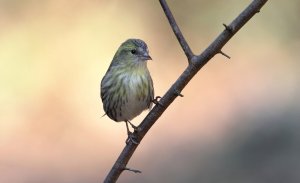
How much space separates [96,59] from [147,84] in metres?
6.22

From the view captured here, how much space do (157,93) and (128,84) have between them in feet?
18.6

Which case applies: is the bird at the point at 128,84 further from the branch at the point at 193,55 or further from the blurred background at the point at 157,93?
the blurred background at the point at 157,93

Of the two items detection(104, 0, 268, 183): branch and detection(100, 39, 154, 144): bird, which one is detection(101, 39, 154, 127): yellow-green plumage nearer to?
detection(100, 39, 154, 144): bird

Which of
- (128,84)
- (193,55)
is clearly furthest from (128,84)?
(193,55)

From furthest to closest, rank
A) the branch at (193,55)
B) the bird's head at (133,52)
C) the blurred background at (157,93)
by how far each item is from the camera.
A: the blurred background at (157,93) → the bird's head at (133,52) → the branch at (193,55)

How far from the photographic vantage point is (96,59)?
1055 centimetres

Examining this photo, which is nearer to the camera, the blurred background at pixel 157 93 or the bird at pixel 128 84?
the bird at pixel 128 84

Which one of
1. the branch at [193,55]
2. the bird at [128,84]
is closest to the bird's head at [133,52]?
the bird at [128,84]

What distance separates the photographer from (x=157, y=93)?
10.1 metres

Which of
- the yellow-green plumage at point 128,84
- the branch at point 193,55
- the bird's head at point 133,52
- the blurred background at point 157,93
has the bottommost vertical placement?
the branch at point 193,55

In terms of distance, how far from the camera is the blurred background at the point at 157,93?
8812mm

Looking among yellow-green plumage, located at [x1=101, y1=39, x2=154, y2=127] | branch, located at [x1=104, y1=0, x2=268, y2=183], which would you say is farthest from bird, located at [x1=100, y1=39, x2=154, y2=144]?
branch, located at [x1=104, y1=0, x2=268, y2=183]

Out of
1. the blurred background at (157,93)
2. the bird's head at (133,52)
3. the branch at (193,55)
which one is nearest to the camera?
the branch at (193,55)

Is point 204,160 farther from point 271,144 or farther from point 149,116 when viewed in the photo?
point 149,116
